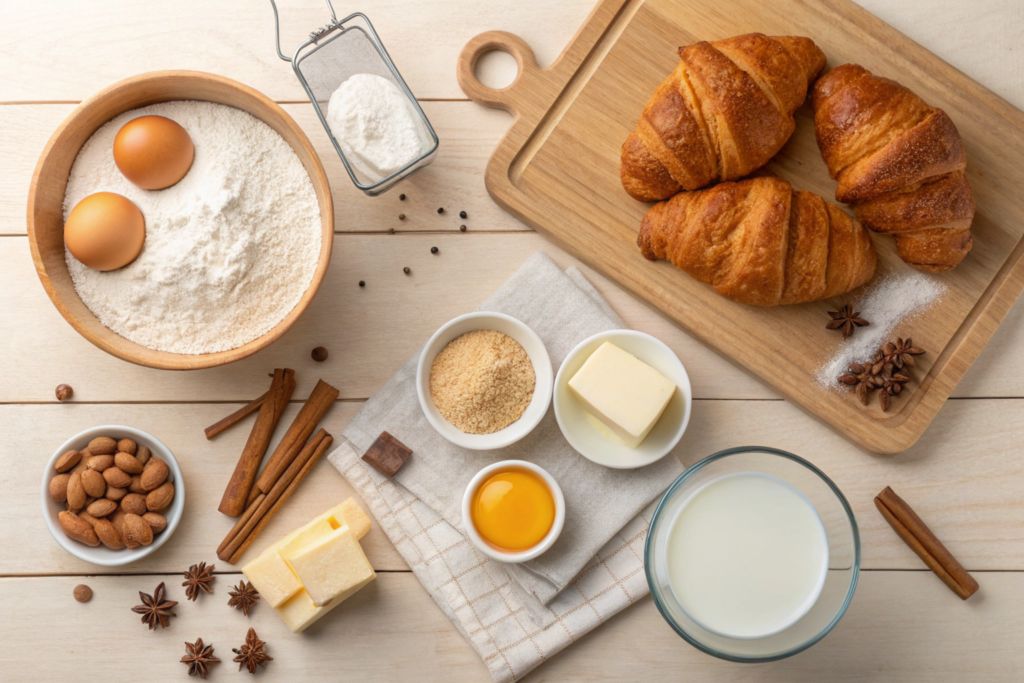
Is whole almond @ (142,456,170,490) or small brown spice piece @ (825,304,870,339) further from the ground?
small brown spice piece @ (825,304,870,339)

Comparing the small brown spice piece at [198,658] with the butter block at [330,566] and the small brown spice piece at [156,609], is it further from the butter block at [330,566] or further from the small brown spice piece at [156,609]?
the butter block at [330,566]

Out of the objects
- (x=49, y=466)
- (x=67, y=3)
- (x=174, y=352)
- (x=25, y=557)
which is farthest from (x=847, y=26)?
(x=25, y=557)

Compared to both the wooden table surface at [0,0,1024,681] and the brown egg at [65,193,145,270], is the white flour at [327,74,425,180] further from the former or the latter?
the brown egg at [65,193,145,270]

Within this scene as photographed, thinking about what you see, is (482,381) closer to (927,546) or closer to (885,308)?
(885,308)

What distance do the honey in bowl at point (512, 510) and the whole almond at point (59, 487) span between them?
1070 millimetres

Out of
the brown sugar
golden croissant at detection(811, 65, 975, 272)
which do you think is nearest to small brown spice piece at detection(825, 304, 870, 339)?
golden croissant at detection(811, 65, 975, 272)

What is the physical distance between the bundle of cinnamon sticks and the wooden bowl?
0.26 metres

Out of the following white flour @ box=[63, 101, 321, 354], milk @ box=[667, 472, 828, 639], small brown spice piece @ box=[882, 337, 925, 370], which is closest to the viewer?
milk @ box=[667, 472, 828, 639]

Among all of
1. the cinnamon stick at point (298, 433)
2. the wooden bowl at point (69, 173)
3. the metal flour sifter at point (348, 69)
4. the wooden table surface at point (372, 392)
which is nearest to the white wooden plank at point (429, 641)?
the wooden table surface at point (372, 392)

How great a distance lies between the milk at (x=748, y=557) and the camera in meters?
1.46

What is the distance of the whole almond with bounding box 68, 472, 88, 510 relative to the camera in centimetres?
172

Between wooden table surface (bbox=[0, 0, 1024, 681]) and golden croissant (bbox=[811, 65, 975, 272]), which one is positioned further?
wooden table surface (bbox=[0, 0, 1024, 681])

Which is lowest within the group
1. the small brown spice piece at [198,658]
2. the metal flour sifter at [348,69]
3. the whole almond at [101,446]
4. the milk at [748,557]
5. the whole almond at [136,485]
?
the small brown spice piece at [198,658]

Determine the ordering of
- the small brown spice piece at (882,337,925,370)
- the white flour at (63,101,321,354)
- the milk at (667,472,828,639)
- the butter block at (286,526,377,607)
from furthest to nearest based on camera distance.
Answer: the small brown spice piece at (882,337,925,370), the butter block at (286,526,377,607), the white flour at (63,101,321,354), the milk at (667,472,828,639)
